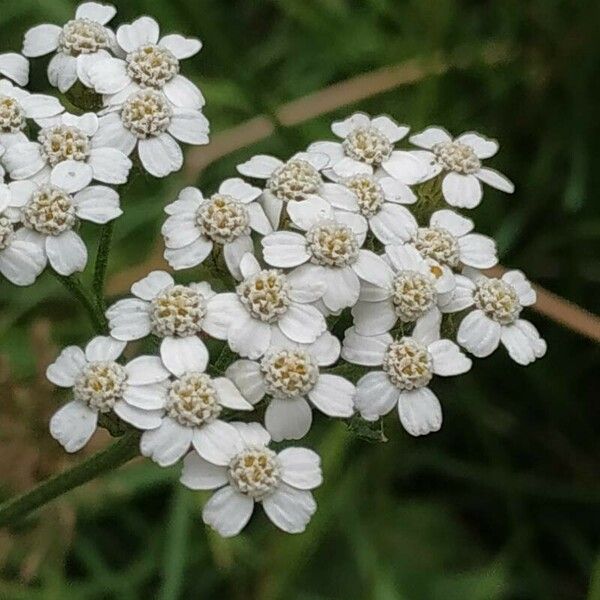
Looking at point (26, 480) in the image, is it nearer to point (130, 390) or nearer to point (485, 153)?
point (130, 390)

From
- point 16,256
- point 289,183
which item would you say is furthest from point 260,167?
point 16,256

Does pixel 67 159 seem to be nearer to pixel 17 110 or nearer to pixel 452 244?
pixel 17 110

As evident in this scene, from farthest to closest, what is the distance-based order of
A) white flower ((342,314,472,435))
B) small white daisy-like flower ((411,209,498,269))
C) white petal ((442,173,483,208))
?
white petal ((442,173,483,208))
small white daisy-like flower ((411,209,498,269))
white flower ((342,314,472,435))

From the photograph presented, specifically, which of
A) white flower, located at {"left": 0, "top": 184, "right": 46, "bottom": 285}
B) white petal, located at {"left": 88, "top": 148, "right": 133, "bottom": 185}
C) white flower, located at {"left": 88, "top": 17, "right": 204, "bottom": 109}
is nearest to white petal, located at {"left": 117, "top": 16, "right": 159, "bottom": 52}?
white flower, located at {"left": 88, "top": 17, "right": 204, "bottom": 109}

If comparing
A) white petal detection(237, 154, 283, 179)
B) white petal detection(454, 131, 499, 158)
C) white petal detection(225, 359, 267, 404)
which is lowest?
white petal detection(454, 131, 499, 158)

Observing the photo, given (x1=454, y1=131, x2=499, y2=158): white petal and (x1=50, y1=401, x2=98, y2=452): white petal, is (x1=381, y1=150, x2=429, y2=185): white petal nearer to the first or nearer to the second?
(x1=454, y1=131, x2=499, y2=158): white petal

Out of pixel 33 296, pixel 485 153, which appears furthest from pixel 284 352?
pixel 33 296

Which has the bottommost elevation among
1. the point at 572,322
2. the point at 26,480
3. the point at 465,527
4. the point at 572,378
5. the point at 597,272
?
the point at 465,527
